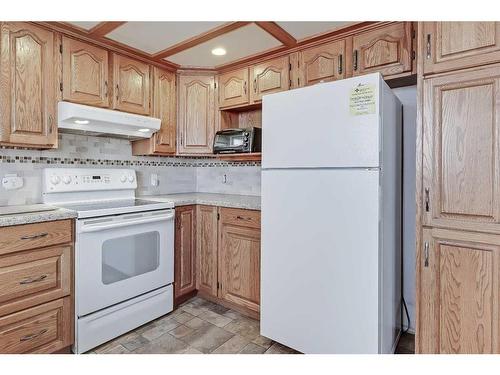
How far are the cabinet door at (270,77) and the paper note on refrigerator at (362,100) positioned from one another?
93 centimetres

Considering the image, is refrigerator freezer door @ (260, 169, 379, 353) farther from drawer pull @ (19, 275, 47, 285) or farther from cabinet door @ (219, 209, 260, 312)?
drawer pull @ (19, 275, 47, 285)

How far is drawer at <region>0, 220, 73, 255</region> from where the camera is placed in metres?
1.50

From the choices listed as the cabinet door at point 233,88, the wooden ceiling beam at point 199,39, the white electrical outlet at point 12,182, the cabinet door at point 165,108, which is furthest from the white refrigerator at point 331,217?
the white electrical outlet at point 12,182

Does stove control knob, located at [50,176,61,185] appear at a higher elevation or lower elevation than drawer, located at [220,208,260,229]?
higher

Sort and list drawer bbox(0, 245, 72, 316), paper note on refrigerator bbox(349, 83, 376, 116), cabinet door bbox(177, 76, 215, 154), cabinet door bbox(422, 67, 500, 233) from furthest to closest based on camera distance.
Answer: cabinet door bbox(177, 76, 215, 154)
drawer bbox(0, 245, 72, 316)
paper note on refrigerator bbox(349, 83, 376, 116)
cabinet door bbox(422, 67, 500, 233)

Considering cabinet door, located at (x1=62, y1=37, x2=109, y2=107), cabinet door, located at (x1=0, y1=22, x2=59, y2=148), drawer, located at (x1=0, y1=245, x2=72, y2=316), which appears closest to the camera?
drawer, located at (x1=0, y1=245, x2=72, y2=316)

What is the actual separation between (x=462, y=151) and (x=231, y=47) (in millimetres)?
1726

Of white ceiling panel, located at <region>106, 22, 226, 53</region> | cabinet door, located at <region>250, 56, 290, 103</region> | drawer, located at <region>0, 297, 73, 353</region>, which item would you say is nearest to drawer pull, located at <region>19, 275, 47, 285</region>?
drawer, located at <region>0, 297, 73, 353</region>

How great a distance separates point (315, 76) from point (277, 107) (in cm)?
63

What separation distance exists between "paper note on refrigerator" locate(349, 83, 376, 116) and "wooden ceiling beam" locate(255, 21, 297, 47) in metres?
0.82

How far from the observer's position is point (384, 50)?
6.15ft

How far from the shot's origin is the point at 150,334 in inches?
79.4

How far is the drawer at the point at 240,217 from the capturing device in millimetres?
2139

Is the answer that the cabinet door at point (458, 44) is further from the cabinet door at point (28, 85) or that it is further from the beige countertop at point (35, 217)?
the cabinet door at point (28, 85)
